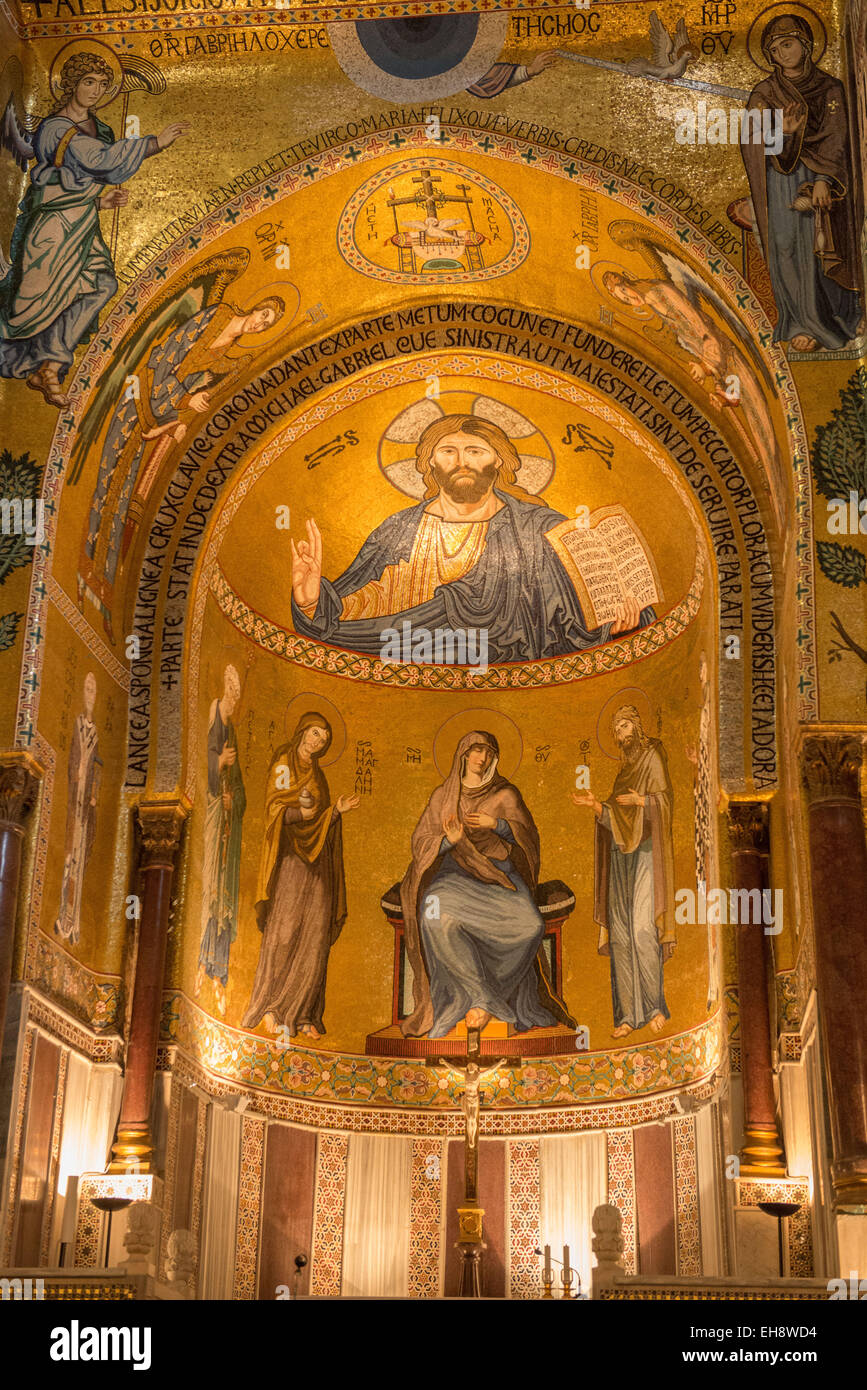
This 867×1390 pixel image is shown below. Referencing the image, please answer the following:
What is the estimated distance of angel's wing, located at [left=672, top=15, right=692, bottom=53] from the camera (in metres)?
15.8

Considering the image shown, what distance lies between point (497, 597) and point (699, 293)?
15.2 feet

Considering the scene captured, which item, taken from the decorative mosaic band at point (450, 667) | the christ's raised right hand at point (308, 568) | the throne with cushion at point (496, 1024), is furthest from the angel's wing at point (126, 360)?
the throne with cushion at point (496, 1024)

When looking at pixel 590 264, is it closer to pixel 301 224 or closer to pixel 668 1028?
pixel 301 224

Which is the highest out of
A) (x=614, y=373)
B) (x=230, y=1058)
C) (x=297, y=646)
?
(x=614, y=373)

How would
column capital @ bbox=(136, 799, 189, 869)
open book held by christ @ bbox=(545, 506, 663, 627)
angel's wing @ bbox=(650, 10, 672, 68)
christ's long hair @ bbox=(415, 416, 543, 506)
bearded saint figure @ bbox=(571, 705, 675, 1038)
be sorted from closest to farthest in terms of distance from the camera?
1. angel's wing @ bbox=(650, 10, 672, 68)
2. column capital @ bbox=(136, 799, 189, 869)
3. bearded saint figure @ bbox=(571, 705, 675, 1038)
4. open book held by christ @ bbox=(545, 506, 663, 627)
5. christ's long hair @ bbox=(415, 416, 543, 506)

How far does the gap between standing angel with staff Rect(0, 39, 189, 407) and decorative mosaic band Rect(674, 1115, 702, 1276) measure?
9.01 metres

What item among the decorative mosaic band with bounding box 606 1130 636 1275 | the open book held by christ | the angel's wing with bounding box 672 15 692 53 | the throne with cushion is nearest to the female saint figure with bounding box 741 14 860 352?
the angel's wing with bounding box 672 15 692 53

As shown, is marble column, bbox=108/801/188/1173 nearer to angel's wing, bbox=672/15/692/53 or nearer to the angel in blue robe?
the angel in blue robe

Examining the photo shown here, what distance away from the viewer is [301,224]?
54.7 ft

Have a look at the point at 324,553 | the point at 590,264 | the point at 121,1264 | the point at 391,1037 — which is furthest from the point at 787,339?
the point at 121,1264

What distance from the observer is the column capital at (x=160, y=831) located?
55.3 ft

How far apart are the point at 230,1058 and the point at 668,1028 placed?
4.27 m

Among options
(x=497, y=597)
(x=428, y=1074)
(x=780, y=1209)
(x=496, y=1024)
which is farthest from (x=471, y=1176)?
(x=497, y=597)

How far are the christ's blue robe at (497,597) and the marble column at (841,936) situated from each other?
527 cm
